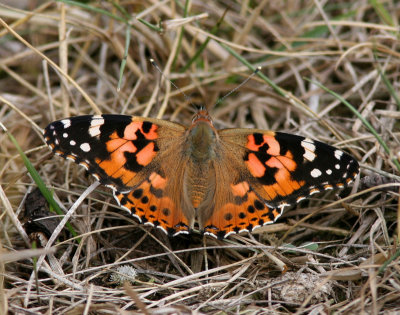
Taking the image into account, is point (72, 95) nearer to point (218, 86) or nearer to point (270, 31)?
point (218, 86)

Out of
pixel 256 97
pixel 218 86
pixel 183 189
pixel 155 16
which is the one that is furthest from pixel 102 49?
pixel 183 189

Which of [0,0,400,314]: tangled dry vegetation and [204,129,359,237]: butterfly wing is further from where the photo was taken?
[204,129,359,237]: butterfly wing

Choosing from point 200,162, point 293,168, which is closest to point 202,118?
point 200,162

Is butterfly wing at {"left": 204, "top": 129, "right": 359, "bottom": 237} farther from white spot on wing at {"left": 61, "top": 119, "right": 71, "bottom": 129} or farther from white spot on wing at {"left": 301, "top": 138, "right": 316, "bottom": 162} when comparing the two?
white spot on wing at {"left": 61, "top": 119, "right": 71, "bottom": 129}

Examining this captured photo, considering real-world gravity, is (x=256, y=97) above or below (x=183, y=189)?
above

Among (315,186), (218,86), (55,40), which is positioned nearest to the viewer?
(315,186)

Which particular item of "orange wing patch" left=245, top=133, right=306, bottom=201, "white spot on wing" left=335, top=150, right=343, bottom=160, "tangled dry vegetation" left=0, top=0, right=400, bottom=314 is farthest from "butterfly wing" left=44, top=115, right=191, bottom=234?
"white spot on wing" left=335, top=150, right=343, bottom=160

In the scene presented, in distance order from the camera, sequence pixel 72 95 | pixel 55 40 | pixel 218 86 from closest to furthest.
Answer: pixel 72 95 → pixel 218 86 → pixel 55 40

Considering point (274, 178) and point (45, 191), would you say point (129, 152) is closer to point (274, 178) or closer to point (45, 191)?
point (45, 191)
